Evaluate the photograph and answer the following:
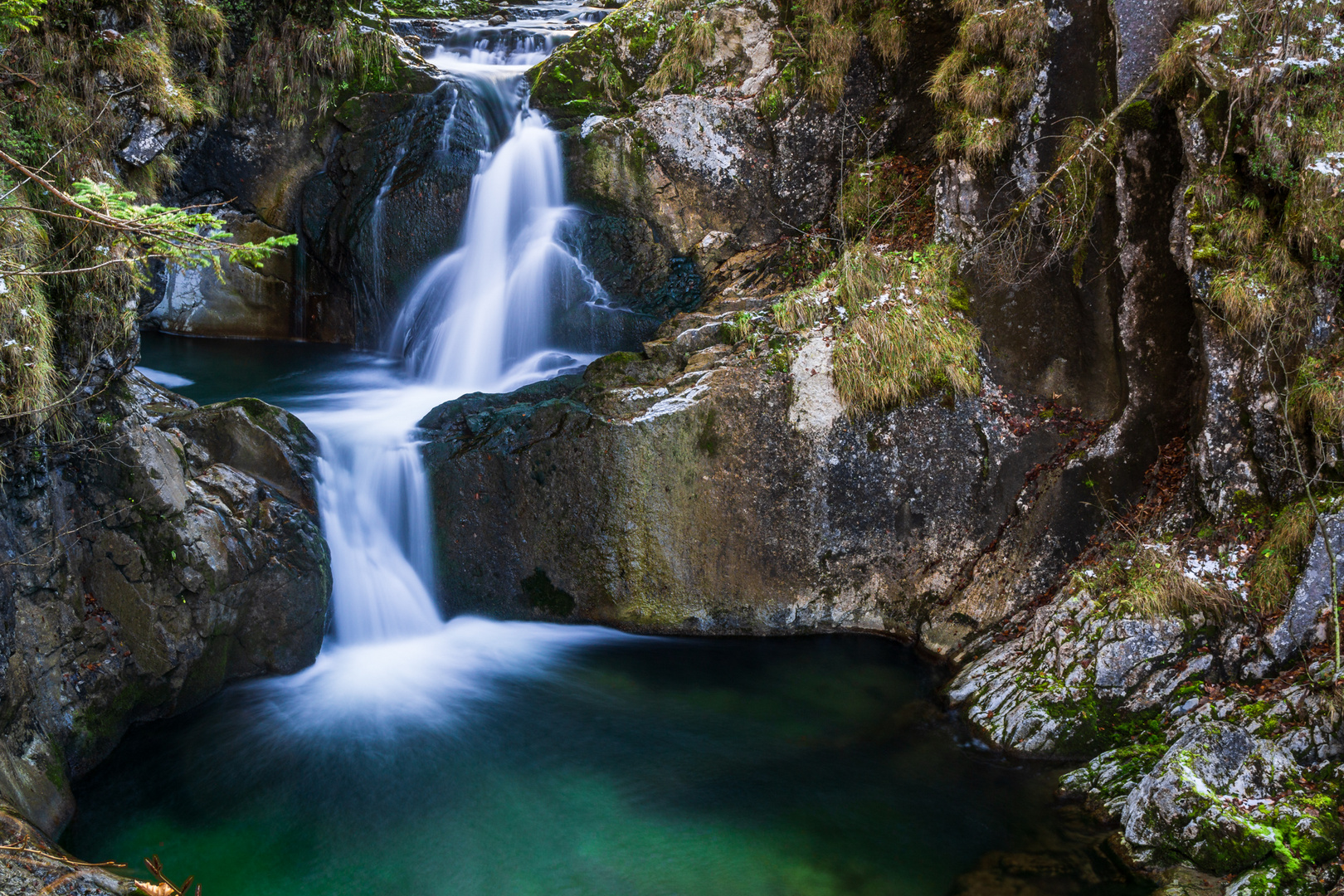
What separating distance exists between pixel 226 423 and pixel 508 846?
12.0 ft

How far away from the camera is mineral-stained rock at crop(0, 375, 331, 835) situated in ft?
14.9

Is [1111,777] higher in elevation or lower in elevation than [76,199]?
lower

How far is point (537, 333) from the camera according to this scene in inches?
333

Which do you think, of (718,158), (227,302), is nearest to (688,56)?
(718,158)

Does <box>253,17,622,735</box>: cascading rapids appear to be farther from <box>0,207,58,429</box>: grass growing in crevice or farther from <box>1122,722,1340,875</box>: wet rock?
<box>1122,722,1340,875</box>: wet rock

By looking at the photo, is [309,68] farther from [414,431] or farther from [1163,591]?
[1163,591]

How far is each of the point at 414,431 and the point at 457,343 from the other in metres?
1.99

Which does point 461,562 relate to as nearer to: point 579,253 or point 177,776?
point 177,776

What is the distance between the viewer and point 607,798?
4.94 metres

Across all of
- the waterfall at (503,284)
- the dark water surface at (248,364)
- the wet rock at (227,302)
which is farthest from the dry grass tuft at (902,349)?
the wet rock at (227,302)

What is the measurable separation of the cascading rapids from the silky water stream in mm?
25

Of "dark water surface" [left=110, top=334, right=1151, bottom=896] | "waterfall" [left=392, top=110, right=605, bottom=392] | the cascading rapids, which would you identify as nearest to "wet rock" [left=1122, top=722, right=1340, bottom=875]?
"dark water surface" [left=110, top=334, right=1151, bottom=896]

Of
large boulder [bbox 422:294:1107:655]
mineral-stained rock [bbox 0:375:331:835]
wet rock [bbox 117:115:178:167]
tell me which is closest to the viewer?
mineral-stained rock [bbox 0:375:331:835]

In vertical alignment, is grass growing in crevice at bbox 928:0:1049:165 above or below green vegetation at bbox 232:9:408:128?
below
